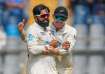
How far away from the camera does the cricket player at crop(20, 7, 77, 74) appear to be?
766 cm

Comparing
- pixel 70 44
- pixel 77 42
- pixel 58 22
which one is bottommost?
pixel 77 42

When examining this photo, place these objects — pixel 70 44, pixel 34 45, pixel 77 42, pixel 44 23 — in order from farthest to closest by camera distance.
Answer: pixel 77 42 → pixel 70 44 → pixel 44 23 → pixel 34 45

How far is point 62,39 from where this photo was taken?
25.7 ft

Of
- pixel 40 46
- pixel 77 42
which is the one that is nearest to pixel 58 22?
pixel 40 46

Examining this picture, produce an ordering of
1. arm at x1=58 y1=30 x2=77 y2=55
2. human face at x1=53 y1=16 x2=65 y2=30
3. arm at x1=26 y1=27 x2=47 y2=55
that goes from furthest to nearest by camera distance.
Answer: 1. human face at x1=53 y1=16 x2=65 y2=30
2. arm at x1=58 y1=30 x2=77 y2=55
3. arm at x1=26 y1=27 x2=47 y2=55

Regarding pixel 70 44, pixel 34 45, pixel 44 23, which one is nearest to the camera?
pixel 34 45

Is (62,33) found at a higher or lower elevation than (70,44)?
higher

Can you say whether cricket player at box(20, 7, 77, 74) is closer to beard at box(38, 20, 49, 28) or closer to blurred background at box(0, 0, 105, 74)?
beard at box(38, 20, 49, 28)

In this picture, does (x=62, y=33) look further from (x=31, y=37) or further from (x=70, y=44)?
(x=31, y=37)

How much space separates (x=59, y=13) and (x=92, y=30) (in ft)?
13.5

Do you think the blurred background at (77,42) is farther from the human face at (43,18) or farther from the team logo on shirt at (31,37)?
the team logo on shirt at (31,37)

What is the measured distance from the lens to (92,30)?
1188cm

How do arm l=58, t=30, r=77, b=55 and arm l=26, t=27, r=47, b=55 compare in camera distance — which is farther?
arm l=58, t=30, r=77, b=55

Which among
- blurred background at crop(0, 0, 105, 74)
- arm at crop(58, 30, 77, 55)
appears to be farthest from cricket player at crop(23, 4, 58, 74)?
blurred background at crop(0, 0, 105, 74)
